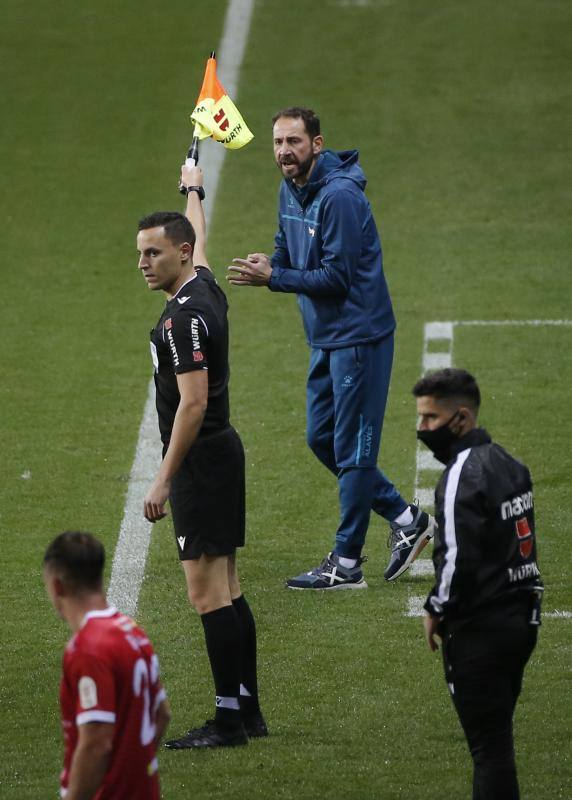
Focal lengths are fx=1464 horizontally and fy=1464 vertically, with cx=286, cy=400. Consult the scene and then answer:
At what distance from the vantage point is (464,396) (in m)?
5.21

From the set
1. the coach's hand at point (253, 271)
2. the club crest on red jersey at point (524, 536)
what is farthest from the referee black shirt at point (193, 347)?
the club crest on red jersey at point (524, 536)

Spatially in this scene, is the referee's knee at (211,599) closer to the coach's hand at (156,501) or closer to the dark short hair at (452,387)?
the coach's hand at (156,501)

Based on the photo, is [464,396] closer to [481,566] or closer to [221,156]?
[481,566]

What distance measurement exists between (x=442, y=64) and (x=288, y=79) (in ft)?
6.64

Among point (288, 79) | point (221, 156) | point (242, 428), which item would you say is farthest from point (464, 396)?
point (288, 79)

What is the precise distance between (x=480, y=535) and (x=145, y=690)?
137 centimetres

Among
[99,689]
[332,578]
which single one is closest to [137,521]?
[332,578]

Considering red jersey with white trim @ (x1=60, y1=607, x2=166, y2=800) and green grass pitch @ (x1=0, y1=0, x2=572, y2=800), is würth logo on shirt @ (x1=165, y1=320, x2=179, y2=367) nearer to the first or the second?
green grass pitch @ (x1=0, y1=0, x2=572, y2=800)

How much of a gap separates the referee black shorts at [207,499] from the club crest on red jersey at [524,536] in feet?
5.34

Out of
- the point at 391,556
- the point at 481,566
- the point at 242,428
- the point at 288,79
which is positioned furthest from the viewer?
the point at 288,79

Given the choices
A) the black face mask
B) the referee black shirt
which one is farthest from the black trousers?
the referee black shirt

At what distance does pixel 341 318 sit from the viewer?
830 cm

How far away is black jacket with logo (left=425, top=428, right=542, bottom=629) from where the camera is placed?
5.05 metres

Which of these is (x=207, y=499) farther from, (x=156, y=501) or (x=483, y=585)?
(x=483, y=585)
